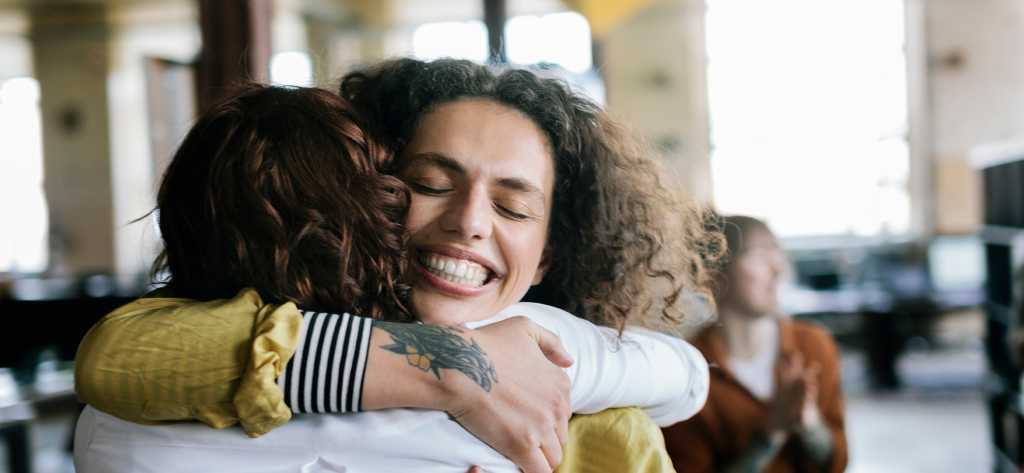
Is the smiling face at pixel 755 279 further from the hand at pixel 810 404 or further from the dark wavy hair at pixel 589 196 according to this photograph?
the dark wavy hair at pixel 589 196

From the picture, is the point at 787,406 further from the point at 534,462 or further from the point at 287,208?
the point at 287,208

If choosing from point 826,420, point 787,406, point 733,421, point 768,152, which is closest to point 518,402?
point 733,421

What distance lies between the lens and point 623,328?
87 cm

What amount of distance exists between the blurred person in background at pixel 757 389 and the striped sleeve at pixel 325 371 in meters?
1.07

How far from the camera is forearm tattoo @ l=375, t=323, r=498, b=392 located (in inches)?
25.6

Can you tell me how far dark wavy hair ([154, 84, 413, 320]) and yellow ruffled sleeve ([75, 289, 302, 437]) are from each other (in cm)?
7

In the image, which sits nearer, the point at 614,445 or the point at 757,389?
the point at 614,445

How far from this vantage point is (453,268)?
2.53ft

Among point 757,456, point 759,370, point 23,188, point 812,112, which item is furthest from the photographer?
point 812,112

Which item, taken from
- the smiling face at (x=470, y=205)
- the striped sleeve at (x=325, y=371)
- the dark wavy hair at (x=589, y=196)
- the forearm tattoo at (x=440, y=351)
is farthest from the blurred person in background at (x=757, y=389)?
the striped sleeve at (x=325, y=371)

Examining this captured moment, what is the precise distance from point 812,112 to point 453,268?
27.3ft

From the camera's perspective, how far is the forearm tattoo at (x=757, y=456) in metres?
1.56

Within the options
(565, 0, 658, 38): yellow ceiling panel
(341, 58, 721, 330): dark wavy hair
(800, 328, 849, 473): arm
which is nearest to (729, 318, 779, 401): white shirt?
(800, 328, 849, 473): arm

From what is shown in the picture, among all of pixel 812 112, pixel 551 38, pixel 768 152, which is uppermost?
pixel 812 112
